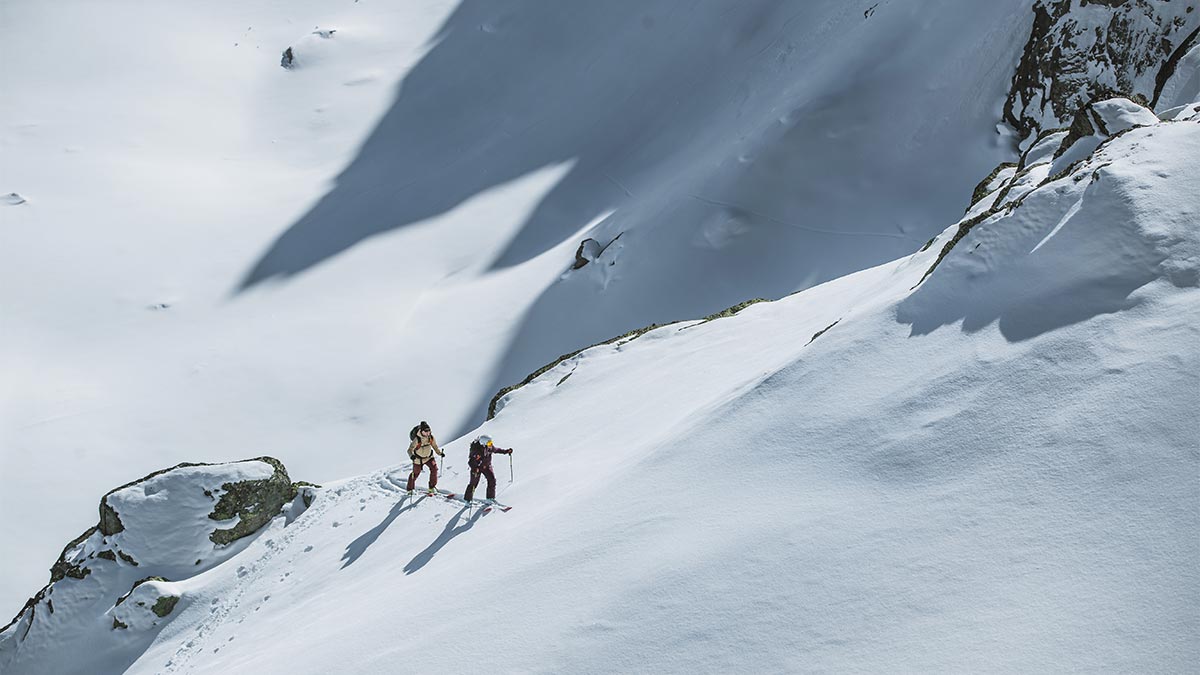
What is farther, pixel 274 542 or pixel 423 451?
pixel 274 542

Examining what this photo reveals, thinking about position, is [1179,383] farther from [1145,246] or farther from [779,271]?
[779,271]

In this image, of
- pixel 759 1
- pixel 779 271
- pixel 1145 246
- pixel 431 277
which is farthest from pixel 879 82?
pixel 1145 246

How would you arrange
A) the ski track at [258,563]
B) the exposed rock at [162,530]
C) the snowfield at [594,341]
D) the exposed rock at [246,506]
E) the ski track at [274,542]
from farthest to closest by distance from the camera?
the exposed rock at [246,506], the exposed rock at [162,530], the ski track at [274,542], the ski track at [258,563], the snowfield at [594,341]

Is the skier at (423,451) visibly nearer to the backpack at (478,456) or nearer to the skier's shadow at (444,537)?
the skier's shadow at (444,537)

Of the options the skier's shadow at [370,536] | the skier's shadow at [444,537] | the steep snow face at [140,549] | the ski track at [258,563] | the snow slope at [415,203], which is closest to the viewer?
the skier's shadow at [444,537]

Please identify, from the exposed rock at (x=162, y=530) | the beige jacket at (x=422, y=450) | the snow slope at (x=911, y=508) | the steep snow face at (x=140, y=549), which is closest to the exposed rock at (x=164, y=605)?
the steep snow face at (x=140, y=549)

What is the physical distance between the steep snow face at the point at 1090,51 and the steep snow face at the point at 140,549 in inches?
910

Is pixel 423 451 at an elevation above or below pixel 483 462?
above

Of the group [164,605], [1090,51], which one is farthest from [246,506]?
[1090,51]

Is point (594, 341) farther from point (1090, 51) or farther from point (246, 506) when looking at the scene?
point (1090, 51)

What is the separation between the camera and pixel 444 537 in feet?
46.3

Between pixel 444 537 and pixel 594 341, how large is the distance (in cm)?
1758

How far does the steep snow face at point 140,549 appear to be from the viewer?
17.8 metres

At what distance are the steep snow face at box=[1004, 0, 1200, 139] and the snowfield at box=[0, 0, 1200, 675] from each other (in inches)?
22.6
